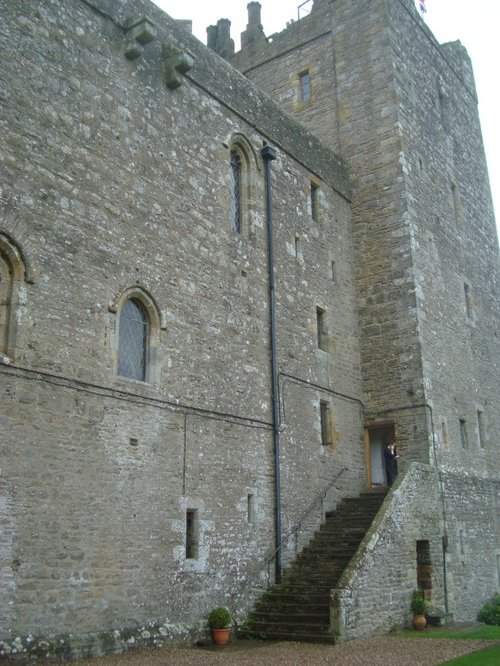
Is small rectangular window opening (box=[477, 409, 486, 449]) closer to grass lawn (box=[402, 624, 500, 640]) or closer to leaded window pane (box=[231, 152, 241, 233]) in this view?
grass lawn (box=[402, 624, 500, 640])

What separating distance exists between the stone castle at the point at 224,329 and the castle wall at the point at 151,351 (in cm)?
4

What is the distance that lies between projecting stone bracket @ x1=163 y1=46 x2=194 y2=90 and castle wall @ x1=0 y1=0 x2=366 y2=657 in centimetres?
27

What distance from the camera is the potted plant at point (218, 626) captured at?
11914 millimetres

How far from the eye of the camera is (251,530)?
13.5m

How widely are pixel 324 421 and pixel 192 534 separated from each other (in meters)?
5.35

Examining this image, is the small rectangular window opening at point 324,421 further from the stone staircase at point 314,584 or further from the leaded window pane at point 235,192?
the leaded window pane at point 235,192

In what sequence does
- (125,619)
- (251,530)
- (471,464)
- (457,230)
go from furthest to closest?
(457,230) → (471,464) → (251,530) → (125,619)

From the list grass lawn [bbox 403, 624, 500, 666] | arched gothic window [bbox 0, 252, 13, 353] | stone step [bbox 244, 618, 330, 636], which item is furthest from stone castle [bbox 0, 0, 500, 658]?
grass lawn [bbox 403, 624, 500, 666]

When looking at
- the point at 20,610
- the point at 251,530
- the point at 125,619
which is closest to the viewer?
the point at 20,610

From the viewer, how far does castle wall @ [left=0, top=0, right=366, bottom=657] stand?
32.5 feet

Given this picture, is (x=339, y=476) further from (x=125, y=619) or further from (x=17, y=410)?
(x=17, y=410)

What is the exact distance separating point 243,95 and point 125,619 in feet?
35.3

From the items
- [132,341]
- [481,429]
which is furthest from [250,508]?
[481,429]

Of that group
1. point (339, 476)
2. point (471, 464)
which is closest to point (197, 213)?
point (339, 476)
